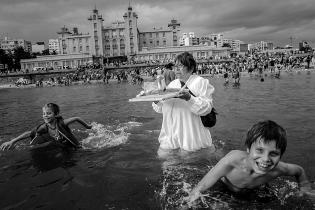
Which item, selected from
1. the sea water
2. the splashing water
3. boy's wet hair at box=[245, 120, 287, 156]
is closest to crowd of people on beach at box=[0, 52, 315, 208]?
boy's wet hair at box=[245, 120, 287, 156]

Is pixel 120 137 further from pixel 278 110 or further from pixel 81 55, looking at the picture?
pixel 81 55

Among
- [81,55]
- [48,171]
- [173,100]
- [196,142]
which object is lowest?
[48,171]

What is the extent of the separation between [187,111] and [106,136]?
4.09 m

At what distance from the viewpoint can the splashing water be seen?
7496mm

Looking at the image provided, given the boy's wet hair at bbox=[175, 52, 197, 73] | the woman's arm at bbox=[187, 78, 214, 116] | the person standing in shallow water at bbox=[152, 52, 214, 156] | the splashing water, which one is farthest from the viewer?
the splashing water

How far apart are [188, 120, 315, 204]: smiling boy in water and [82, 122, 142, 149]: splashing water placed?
4.02 metres

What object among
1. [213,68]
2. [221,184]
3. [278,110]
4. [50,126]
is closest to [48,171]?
[50,126]

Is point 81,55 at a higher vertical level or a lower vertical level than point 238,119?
higher

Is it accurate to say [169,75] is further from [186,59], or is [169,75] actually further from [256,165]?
[256,165]

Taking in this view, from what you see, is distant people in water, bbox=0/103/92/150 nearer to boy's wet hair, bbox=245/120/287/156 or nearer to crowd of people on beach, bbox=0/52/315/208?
crowd of people on beach, bbox=0/52/315/208

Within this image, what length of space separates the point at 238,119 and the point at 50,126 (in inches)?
238

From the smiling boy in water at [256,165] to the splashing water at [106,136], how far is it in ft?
13.2

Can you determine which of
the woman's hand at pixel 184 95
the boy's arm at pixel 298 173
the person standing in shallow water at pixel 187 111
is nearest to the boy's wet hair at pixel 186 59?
the person standing in shallow water at pixel 187 111

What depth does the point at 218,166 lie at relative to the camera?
3459 millimetres
